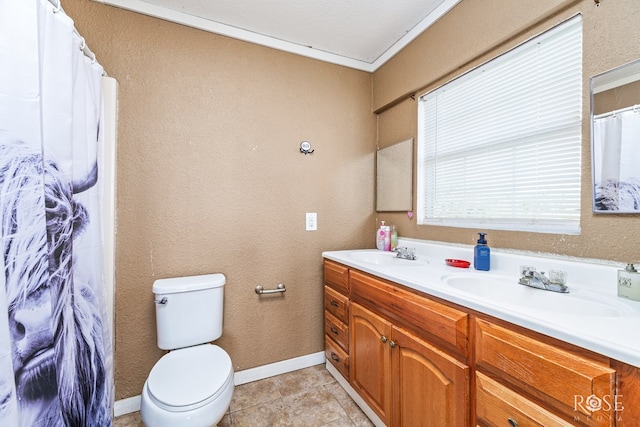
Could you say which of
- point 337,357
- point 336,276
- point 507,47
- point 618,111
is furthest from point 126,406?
point 507,47

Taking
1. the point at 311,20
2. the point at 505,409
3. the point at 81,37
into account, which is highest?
the point at 311,20

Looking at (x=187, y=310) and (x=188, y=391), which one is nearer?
(x=188, y=391)

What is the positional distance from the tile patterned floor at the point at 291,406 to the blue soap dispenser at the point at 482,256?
42.1 inches

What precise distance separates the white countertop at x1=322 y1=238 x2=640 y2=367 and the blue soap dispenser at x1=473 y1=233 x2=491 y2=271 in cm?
4

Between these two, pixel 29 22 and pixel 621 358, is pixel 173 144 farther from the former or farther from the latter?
pixel 621 358

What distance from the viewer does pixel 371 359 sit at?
1.44 m

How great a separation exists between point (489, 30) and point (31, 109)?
6.45 feet

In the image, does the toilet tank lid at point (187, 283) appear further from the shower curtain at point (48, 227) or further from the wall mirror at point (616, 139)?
the wall mirror at point (616, 139)

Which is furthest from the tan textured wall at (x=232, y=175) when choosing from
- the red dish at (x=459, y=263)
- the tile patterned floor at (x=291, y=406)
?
the red dish at (x=459, y=263)

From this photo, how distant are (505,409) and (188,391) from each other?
1.18 metres

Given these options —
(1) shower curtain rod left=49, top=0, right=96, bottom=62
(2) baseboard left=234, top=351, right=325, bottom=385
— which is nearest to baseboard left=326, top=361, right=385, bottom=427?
(2) baseboard left=234, top=351, right=325, bottom=385

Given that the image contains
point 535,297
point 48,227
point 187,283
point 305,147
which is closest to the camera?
point 48,227

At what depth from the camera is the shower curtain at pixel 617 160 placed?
0.94 meters

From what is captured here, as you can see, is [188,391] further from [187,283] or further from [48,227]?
[48,227]
